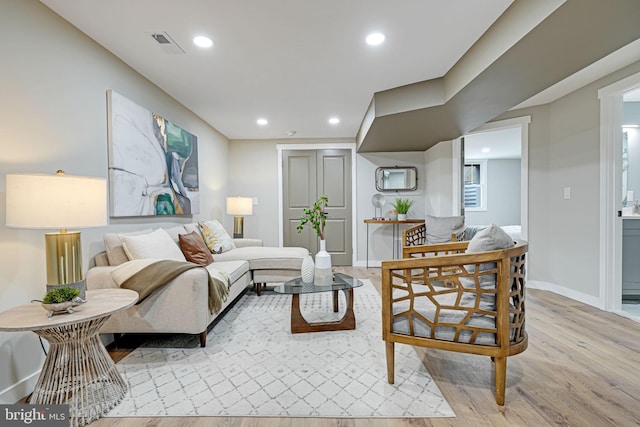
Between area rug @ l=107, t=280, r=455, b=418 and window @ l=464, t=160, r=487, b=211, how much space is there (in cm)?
652

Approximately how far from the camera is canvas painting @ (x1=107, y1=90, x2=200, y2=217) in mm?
2416

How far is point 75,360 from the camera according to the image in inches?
59.6

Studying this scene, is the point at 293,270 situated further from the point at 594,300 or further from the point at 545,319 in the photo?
the point at 594,300

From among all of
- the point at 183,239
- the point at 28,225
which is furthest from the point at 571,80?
the point at 28,225

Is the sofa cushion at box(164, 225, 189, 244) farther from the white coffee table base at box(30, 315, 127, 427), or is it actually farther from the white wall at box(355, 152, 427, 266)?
the white wall at box(355, 152, 427, 266)

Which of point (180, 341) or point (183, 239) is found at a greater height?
point (183, 239)

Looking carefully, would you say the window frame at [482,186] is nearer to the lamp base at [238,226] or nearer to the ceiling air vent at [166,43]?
the lamp base at [238,226]

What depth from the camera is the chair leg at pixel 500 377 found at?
4.99 feet

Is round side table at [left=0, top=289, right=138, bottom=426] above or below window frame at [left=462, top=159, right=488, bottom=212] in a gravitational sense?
below

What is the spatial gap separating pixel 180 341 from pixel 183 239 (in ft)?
3.43

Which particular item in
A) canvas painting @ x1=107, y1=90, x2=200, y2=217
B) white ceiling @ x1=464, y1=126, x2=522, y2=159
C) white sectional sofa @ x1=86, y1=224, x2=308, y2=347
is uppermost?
white ceiling @ x1=464, y1=126, x2=522, y2=159

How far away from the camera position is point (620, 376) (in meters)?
1.83

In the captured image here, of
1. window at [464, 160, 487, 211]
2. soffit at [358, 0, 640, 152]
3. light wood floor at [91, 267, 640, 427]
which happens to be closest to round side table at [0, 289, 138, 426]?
light wood floor at [91, 267, 640, 427]

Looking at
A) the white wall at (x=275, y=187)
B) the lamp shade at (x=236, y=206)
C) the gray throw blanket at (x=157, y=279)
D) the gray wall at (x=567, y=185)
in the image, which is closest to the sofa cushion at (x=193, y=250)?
the gray throw blanket at (x=157, y=279)
